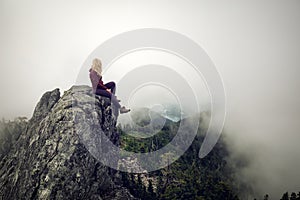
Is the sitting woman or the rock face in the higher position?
the sitting woman

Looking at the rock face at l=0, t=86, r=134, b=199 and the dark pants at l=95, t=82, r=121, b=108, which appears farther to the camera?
the dark pants at l=95, t=82, r=121, b=108

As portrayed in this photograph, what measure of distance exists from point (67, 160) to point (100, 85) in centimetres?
1069

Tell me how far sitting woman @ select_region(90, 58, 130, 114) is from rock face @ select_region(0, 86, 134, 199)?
9.04 feet

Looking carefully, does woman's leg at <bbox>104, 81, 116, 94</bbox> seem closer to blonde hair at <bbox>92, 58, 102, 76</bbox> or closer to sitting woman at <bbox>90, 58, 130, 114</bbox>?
sitting woman at <bbox>90, 58, 130, 114</bbox>

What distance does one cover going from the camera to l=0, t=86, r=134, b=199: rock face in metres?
35.2

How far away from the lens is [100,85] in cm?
3747

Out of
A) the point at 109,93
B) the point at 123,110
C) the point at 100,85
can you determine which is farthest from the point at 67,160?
the point at 100,85

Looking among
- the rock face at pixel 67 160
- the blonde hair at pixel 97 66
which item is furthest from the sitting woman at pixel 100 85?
the rock face at pixel 67 160

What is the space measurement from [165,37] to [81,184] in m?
25.6

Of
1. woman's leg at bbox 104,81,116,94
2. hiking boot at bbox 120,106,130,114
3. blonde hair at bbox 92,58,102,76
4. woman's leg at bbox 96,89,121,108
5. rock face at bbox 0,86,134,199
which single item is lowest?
rock face at bbox 0,86,134,199

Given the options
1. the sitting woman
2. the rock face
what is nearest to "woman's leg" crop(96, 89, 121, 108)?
the sitting woman

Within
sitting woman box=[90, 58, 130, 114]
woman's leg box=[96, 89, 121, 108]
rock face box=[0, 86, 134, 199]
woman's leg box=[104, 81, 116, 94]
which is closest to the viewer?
rock face box=[0, 86, 134, 199]

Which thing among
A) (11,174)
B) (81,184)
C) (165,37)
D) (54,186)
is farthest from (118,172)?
(165,37)

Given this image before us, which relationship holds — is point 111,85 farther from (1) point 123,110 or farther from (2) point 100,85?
(1) point 123,110
